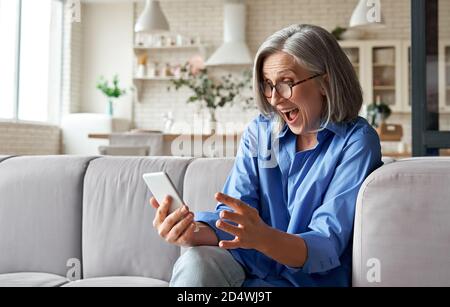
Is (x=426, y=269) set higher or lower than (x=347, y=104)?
lower

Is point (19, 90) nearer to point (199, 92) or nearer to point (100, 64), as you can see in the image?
point (100, 64)

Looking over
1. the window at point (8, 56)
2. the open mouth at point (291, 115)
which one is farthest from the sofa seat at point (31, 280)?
the window at point (8, 56)

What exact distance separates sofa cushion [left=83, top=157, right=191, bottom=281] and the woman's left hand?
0.87 metres

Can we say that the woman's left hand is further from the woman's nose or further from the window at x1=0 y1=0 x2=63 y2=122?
the window at x1=0 y1=0 x2=63 y2=122

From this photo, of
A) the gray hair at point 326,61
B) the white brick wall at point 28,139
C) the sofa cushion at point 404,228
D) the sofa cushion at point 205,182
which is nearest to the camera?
the sofa cushion at point 404,228

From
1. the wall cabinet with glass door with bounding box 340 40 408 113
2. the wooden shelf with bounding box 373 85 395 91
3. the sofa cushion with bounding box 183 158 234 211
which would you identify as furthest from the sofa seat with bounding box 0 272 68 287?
the wooden shelf with bounding box 373 85 395 91

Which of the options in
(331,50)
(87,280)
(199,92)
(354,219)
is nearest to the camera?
(354,219)

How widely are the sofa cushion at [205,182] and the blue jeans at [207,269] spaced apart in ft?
2.04

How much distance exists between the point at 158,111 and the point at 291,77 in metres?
7.54

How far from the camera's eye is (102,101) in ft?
30.0

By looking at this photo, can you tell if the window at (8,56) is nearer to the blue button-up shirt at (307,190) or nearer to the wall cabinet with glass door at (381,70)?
the wall cabinet with glass door at (381,70)

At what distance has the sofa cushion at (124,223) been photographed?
2248 mm

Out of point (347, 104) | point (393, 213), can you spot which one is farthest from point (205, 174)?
point (393, 213)

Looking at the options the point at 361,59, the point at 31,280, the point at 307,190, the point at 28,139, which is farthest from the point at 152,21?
the point at 307,190
